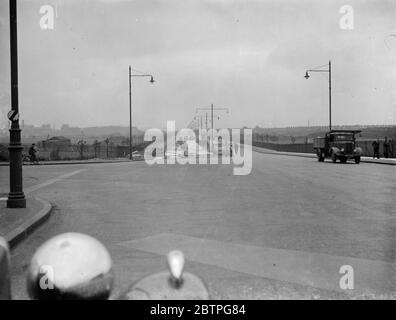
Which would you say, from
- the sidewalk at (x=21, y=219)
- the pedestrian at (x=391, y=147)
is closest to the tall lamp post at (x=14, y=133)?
the sidewalk at (x=21, y=219)

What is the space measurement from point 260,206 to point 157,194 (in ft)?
13.3

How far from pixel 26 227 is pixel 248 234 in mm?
3684

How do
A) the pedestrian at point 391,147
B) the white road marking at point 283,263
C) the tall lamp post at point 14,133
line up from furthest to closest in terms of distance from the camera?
1. the pedestrian at point 391,147
2. the tall lamp post at point 14,133
3. the white road marking at point 283,263

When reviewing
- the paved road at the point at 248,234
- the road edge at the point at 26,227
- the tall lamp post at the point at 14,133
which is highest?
the tall lamp post at the point at 14,133

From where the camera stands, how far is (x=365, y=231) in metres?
8.73

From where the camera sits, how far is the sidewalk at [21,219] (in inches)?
311

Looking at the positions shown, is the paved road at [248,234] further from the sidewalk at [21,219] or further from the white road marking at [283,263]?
the sidewalk at [21,219]

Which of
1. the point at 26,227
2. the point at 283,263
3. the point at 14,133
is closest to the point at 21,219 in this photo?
the point at 26,227

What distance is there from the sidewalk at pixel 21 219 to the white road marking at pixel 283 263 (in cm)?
170

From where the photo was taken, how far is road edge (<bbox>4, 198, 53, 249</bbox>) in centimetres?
761

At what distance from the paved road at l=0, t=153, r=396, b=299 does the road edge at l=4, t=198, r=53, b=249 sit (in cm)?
14

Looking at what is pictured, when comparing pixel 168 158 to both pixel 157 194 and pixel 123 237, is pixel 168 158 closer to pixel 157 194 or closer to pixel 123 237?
pixel 157 194

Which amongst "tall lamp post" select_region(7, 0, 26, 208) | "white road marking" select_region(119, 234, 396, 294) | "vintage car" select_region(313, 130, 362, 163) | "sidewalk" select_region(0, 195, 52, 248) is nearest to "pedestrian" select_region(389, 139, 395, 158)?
"vintage car" select_region(313, 130, 362, 163)
